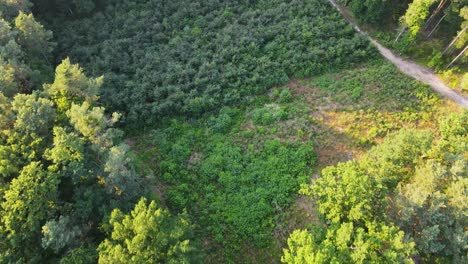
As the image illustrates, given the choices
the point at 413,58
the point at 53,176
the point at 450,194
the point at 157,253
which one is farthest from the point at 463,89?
Answer: the point at 53,176

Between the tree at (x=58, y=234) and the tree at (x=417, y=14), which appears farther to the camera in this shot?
the tree at (x=417, y=14)

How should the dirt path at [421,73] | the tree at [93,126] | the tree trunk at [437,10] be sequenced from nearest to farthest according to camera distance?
the tree at [93,126], the dirt path at [421,73], the tree trunk at [437,10]

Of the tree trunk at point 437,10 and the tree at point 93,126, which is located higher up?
the tree trunk at point 437,10

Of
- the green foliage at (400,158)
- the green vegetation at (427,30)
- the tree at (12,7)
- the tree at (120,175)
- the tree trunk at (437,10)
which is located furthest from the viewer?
the tree trunk at (437,10)

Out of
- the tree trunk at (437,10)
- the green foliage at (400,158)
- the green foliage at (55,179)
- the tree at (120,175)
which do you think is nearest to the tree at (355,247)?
the green foliage at (400,158)

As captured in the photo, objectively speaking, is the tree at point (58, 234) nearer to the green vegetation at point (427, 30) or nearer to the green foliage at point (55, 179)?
the green foliage at point (55, 179)
